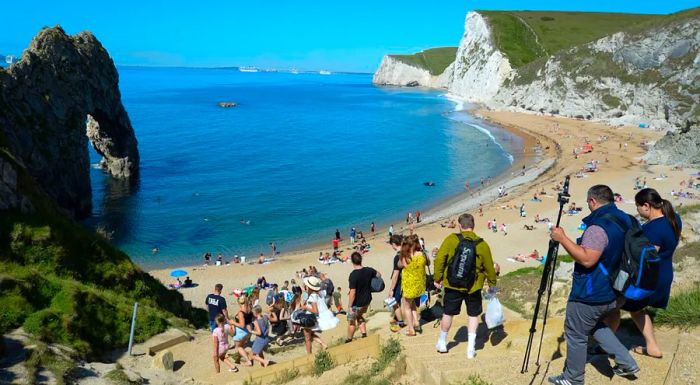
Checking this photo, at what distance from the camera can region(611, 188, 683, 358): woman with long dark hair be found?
5.70 meters

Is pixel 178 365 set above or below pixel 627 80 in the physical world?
Result: below

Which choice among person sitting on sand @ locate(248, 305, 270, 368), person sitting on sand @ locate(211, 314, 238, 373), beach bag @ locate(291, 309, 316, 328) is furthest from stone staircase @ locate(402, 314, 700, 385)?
person sitting on sand @ locate(211, 314, 238, 373)

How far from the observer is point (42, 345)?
8930 millimetres

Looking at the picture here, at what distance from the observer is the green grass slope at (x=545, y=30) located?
132m

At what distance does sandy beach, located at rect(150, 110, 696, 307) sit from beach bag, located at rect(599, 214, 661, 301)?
1641cm

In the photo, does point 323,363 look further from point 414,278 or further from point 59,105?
point 59,105

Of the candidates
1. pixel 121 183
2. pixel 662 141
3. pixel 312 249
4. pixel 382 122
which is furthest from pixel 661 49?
pixel 121 183

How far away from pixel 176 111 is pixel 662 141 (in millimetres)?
97259

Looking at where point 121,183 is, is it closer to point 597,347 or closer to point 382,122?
point 597,347

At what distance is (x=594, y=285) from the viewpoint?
17.5 feet

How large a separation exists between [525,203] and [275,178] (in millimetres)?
26171

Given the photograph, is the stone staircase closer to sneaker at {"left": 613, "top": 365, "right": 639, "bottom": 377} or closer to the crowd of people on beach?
sneaker at {"left": 613, "top": 365, "right": 639, "bottom": 377}

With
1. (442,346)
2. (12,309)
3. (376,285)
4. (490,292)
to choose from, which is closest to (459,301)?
(442,346)

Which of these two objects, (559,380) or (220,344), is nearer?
(559,380)
